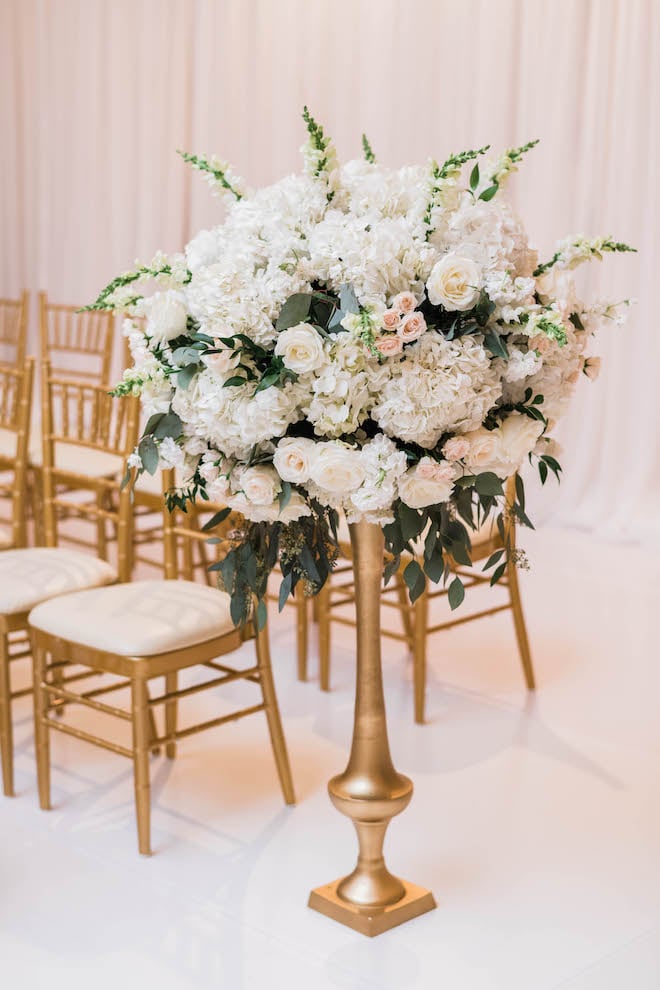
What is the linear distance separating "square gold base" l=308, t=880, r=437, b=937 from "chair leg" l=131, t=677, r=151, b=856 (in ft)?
1.47

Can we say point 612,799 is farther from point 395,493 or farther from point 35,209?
point 35,209

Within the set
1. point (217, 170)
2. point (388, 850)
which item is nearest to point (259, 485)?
point (217, 170)

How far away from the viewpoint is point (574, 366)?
2.25 m

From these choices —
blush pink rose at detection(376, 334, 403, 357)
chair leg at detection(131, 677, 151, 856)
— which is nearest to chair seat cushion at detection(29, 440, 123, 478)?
chair leg at detection(131, 677, 151, 856)

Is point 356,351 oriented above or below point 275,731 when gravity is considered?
above

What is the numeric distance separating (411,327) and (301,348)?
7.1 inches

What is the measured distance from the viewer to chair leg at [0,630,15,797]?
3.19 meters

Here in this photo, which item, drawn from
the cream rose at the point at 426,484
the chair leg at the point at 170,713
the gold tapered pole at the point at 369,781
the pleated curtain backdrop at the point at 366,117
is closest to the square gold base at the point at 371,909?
the gold tapered pole at the point at 369,781

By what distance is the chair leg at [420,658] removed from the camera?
11.9 feet

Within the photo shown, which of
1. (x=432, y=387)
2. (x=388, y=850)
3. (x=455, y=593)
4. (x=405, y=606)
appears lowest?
(x=388, y=850)

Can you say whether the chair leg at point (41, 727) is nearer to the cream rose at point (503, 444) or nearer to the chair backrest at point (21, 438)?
the chair backrest at point (21, 438)

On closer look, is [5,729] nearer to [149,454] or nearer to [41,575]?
[41,575]

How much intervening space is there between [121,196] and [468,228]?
19.7 ft

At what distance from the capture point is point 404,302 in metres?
2.00
